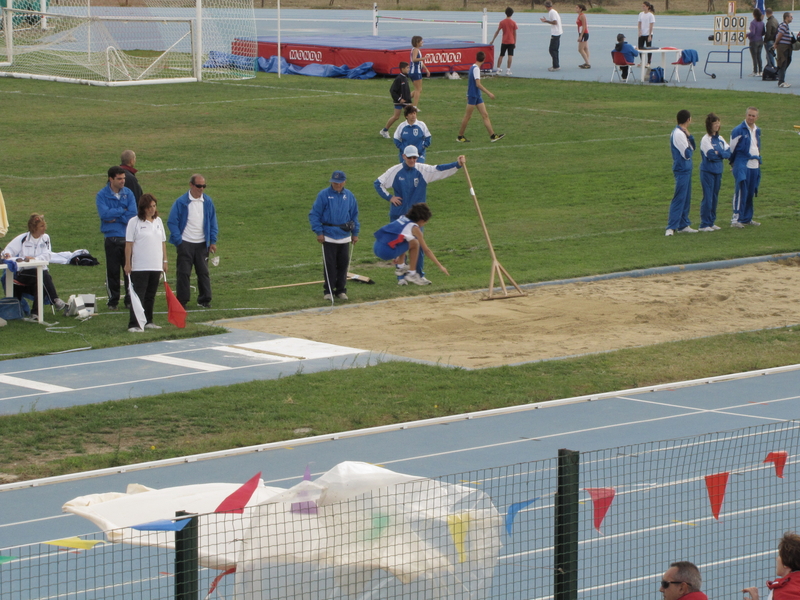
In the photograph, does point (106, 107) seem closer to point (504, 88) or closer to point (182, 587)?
→ point (504, 88)

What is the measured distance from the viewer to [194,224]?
51.4ft

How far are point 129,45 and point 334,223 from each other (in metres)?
31.2

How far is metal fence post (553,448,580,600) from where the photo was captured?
222 inches

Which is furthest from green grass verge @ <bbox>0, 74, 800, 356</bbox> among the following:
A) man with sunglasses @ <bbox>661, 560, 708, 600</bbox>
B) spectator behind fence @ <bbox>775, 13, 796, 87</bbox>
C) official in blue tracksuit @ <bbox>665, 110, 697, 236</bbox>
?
man with sunglasses @ <bbox>661, 560, 708, 600</bbox>

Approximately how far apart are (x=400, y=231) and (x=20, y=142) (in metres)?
14.8

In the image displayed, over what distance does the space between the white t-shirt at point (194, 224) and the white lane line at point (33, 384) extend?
360 cm

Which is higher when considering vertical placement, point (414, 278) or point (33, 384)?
point (414, 278)

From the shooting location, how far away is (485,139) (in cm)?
2942

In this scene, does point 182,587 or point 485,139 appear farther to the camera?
point 485,139

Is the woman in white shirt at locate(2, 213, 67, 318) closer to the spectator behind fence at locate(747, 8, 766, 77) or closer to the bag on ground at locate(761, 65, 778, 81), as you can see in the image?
the spectator behind fence at locate(747, 8, 766, 77)

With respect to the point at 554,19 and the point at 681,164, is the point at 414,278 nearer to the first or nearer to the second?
the point at 681,164

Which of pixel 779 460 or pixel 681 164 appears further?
pixel 681 164

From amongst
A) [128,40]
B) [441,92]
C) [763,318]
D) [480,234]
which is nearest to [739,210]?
[480,234]

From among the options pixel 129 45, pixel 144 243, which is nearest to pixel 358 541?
pixel 144 243
